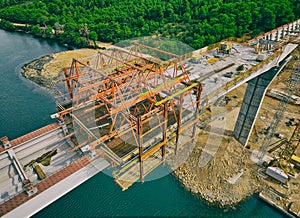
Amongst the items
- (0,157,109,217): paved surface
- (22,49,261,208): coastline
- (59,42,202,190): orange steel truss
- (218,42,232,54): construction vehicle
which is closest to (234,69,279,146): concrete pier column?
(22,49,261,208): coastline

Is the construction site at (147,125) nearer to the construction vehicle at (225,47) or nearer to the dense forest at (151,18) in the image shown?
the construction vehicle at (225,47)

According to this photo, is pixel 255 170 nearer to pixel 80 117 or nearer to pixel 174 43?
pixel 80 117

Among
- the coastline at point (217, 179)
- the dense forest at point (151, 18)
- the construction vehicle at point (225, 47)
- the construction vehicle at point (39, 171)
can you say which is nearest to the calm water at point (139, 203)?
the coastline at point (217, 179)

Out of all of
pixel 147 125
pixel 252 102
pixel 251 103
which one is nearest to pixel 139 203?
pixel 147 125

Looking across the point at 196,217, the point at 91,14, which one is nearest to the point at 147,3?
the point at 91,14

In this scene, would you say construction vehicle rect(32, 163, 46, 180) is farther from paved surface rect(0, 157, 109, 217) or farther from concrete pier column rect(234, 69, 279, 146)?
concrete pier column rect(234, 69, 279, 146)
